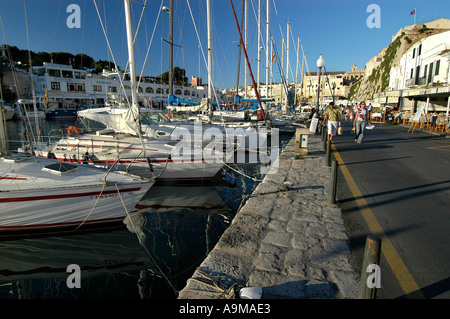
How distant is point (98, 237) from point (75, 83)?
65988 mm

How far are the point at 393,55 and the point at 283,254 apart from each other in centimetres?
6211

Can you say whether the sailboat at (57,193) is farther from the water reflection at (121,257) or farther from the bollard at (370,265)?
the bollard at (370,265)

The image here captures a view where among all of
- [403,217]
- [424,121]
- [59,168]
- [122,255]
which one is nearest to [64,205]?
[59,168]

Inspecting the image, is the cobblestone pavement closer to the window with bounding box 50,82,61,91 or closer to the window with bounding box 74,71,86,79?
the window with bounding box 50,82,61,91

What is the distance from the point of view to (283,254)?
3.83 metres

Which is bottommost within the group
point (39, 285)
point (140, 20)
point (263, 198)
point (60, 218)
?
point (39, 285)

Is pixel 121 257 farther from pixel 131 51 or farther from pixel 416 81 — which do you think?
pixel 416 81

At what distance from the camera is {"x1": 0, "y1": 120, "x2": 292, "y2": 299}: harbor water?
5371 millimetres

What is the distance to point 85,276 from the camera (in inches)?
229

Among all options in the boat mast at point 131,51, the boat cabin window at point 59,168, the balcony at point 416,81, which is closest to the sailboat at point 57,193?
the boat cabin window at point 59,168

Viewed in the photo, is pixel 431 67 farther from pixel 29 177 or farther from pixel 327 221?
pixel 29 177

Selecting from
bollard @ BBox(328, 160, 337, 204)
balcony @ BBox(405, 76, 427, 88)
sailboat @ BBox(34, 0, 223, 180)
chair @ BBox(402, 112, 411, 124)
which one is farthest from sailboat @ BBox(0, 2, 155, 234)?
balcony @ BBox(405, 76, 427, 88)
